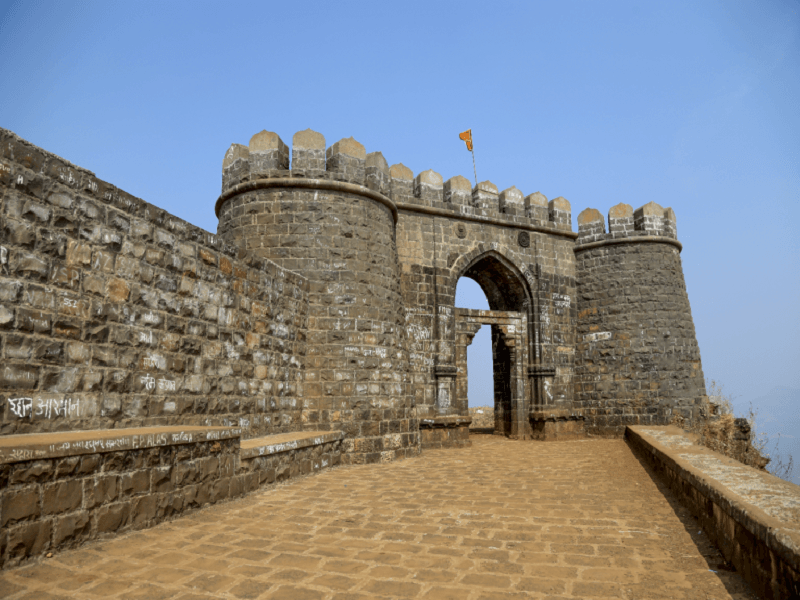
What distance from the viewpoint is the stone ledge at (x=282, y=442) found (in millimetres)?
5343

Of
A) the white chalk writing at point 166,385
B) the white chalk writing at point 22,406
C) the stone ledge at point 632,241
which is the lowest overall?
the white chalk writing at point 22,406

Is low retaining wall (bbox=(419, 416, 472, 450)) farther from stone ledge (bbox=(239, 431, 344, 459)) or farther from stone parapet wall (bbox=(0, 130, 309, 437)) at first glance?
stone parapet wall (bbox=(0, 130, 309, 437))

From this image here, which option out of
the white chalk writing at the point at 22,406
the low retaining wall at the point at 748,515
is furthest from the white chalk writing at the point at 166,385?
the low retaining wall at the point at 748,515

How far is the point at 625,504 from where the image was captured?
502 cm

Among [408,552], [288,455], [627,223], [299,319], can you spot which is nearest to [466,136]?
[627,223]

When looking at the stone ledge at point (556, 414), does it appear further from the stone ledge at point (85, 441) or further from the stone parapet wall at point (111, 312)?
the stone ledge at point (85, 441)

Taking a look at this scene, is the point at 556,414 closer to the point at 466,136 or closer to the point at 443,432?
the point at 443,432

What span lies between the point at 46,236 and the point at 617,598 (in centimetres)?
426

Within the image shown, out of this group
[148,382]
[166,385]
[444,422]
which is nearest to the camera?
[148,382]

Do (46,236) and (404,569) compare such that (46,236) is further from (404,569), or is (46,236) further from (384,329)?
(384,329)

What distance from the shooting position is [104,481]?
136 inches

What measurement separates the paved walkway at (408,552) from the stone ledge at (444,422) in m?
5.97

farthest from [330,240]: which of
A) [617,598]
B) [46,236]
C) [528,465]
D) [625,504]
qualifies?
[617,598]

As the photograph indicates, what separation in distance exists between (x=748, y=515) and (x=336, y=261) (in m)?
7.02
